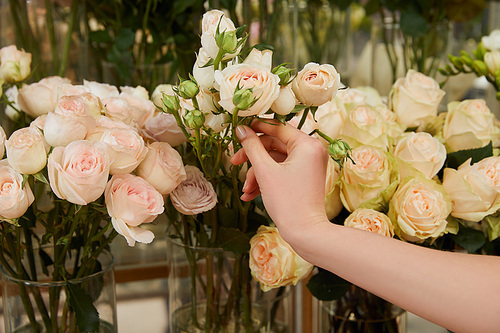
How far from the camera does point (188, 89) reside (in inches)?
20.5

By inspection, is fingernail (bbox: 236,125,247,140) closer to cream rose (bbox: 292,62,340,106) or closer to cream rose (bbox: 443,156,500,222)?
cream rose (bbox: 292,62,340,106)

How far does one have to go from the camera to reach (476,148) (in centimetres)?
70

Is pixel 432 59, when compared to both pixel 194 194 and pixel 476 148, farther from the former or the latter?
pixel 194 194

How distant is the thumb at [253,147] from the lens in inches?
20.3

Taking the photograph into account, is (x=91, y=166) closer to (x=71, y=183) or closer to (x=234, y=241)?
(x=71, y=183)

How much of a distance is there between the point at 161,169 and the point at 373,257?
21 centimetres

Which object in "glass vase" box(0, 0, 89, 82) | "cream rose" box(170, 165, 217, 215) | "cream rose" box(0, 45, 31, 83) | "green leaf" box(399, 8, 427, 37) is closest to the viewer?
"cream rose" box(170, 165, 217, 215)

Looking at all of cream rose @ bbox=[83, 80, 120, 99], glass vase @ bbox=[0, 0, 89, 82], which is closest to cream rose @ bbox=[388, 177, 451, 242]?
cream rose @ bbox=[83, 80, 120, 99]

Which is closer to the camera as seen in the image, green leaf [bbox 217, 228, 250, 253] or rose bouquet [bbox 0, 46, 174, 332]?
rose bouquet [bbox 0, 46, 174, 332]

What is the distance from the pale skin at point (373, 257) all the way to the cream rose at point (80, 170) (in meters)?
0.12

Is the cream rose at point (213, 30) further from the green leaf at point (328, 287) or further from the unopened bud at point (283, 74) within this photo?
the green leaf at point (328, 287)

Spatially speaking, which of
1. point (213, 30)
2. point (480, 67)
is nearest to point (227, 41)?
point (213, 30)

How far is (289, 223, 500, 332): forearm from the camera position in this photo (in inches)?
18.6

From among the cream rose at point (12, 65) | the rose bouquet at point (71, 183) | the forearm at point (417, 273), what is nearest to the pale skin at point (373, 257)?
the forearm at point (417, 273)
